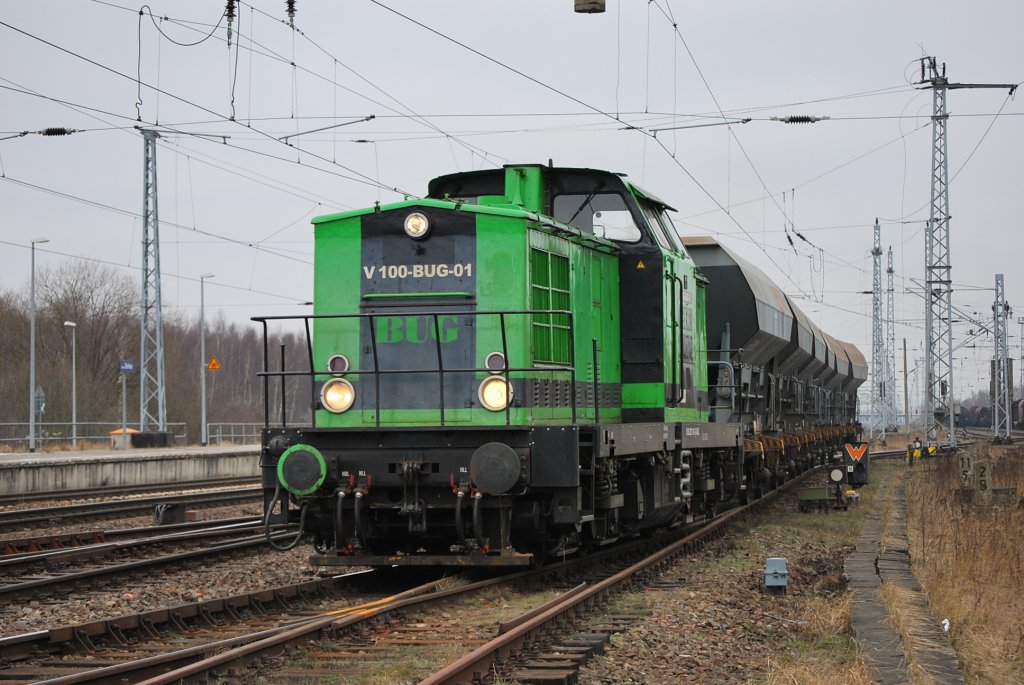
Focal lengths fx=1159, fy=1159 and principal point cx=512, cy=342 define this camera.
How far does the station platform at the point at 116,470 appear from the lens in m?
21.5

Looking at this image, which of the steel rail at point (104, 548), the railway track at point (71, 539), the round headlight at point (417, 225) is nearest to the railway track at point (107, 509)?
the railway track at point (71, 539)

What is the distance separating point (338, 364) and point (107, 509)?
9.61 meters

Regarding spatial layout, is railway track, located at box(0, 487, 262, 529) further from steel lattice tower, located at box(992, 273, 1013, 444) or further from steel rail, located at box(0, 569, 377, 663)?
steel lattice tower, located at box(992, 273, 1013, 444)

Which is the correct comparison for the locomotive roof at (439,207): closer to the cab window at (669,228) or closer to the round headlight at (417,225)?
the round headlight at (417,225)

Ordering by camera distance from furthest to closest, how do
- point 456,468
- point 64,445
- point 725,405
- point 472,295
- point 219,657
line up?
point 64,445, point 725,405, point 472,295, point 456,468, point 219,657

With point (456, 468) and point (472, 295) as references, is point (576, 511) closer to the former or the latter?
point (456, 468)

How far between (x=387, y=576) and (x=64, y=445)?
28498 mm

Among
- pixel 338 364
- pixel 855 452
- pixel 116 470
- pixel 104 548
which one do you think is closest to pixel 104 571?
pixel 104 548

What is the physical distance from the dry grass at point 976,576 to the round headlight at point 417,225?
4.69 meters

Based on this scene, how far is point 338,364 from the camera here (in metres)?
9.39

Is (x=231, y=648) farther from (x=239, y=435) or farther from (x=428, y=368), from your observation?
(x=239, y=435)

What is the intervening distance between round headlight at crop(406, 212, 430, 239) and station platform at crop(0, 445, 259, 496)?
14.4 metres

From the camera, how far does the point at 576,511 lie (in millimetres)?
8781

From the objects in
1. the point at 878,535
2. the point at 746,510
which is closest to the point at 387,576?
the point at 878,535
